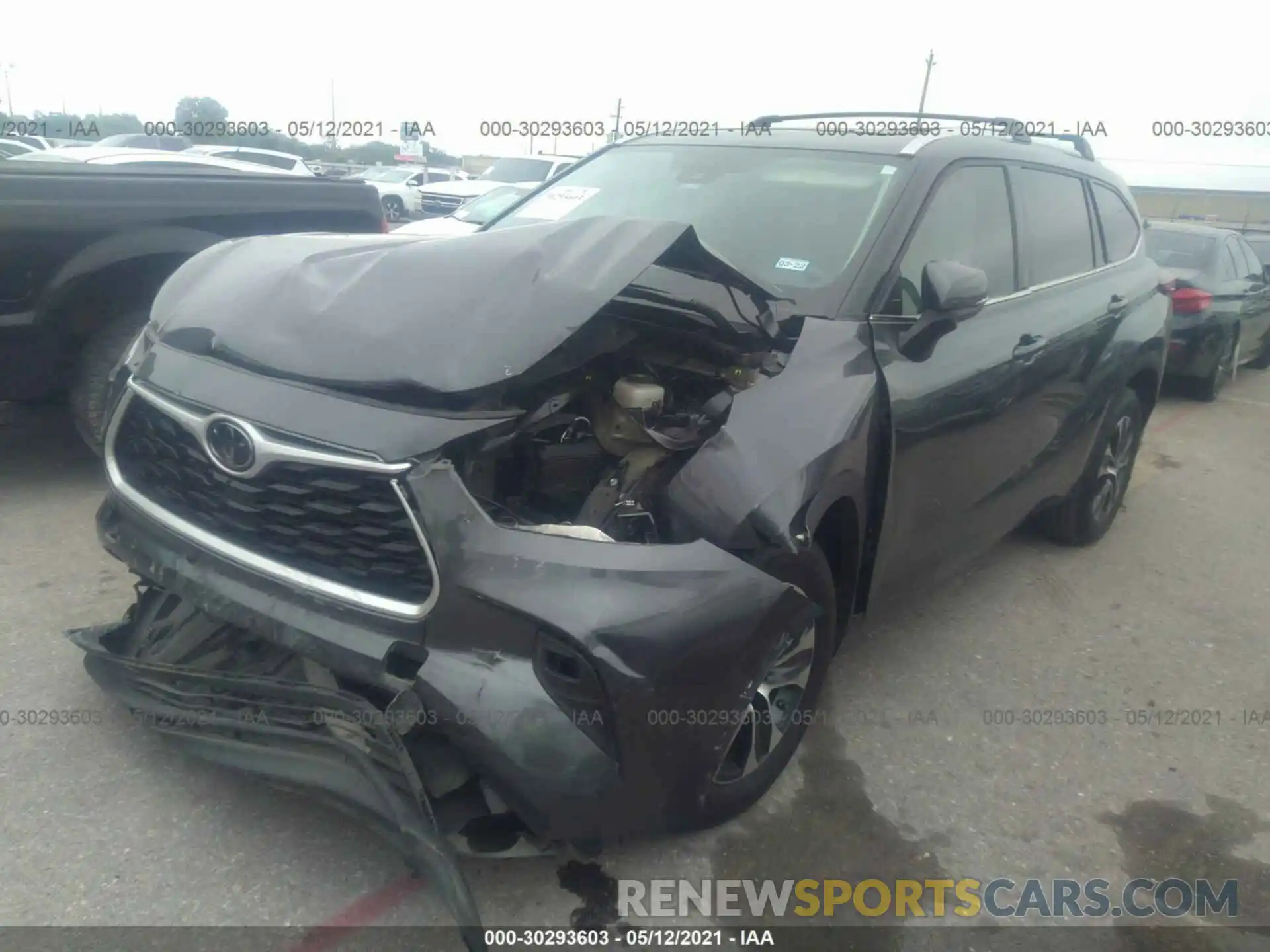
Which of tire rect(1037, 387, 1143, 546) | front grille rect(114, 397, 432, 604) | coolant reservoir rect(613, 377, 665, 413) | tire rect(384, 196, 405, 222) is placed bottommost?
tire rect(384, 196, 405, 222)

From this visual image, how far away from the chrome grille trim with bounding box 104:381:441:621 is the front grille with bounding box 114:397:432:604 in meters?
0.01

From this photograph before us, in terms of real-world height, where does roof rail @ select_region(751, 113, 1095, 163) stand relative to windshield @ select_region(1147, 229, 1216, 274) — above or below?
above

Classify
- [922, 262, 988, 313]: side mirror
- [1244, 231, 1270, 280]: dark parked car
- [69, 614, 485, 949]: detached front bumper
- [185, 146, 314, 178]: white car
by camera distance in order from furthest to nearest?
[185, 146, 314, 178]: white car, [1244, 231, 1270, 280]: dark parked car, [922, 262, 988, 313]: side mirror, [69, 614, 485, 949]: detached front bumper

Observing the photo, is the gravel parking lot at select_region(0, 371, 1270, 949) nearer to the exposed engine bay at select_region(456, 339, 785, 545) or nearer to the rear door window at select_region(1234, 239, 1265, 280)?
the exposed engine bay at select_region(456, 339, 785, 545)

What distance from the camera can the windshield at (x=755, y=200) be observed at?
3.24 m

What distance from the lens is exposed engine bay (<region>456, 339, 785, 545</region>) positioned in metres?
2.49

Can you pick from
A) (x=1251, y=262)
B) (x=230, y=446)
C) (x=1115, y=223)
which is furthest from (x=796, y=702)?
(x=1251, y=262)

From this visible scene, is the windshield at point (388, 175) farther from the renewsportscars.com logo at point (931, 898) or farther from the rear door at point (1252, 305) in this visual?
the renewsportscars.com logo at point (931, 898)

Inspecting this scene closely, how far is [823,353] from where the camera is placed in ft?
9.20

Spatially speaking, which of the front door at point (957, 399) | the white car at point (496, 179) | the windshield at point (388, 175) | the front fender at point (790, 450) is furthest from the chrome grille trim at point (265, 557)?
the windshield at point (388, 175)

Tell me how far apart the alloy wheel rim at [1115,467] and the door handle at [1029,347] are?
139 centimetres

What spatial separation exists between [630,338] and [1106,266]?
9.78 ft

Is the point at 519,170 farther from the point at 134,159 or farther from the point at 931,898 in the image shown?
the point at 931,898

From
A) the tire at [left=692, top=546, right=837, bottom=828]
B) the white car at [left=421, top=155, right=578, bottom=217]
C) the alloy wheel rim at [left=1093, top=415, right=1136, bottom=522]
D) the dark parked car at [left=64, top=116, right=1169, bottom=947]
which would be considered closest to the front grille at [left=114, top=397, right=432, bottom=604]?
the dark parked car at [left=64, top=116, right=1169, bottom=947]
